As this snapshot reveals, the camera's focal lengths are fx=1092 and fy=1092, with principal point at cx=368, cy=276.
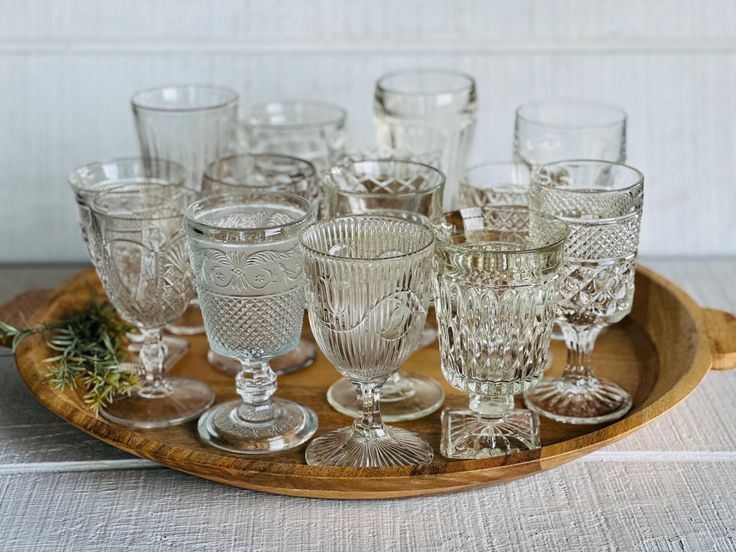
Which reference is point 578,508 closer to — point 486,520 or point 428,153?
point 486,520

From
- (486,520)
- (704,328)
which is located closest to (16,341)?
(486,520)

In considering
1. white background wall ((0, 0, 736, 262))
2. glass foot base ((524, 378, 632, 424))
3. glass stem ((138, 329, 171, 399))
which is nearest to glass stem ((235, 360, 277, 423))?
glass stem ((138, 329, 171, 399))

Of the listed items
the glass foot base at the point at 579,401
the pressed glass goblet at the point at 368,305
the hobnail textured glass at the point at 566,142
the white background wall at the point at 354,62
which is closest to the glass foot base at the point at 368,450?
the pressed glass goblet at the point at 368,305

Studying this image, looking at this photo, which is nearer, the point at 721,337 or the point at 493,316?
the point at 493,316

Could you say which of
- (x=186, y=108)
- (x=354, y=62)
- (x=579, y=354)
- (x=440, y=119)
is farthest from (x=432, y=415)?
(x=354, y=62)

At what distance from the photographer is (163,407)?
97 centimetres

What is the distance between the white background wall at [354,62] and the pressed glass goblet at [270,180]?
0.33m

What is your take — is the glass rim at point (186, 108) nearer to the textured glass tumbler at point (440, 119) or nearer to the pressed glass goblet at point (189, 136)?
the pressed glass goblet at point (189, 136)

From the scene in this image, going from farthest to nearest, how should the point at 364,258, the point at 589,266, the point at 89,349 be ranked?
the point at 89,349 < the point at 589,266 < the point at 364,258

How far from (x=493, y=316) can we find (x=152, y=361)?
13.7 inches

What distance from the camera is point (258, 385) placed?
3.01ft

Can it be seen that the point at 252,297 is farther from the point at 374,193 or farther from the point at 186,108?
the point at 186,108

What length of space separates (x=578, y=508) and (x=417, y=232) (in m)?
0.24

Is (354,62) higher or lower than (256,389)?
higher
